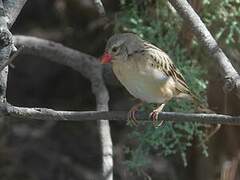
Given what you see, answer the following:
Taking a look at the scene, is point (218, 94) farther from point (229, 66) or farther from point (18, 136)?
point (18, 136)

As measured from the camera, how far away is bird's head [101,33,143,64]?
9.80ft

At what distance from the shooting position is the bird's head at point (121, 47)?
299 centimetres

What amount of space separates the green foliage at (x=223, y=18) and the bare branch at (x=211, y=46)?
1.82 feet

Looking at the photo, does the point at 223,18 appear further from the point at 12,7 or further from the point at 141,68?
the point at 12,7

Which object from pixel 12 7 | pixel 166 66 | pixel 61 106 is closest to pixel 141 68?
pixel 166 66

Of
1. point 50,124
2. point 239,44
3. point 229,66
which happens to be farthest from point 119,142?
point 229,66

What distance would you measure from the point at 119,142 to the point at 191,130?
31.1 inches

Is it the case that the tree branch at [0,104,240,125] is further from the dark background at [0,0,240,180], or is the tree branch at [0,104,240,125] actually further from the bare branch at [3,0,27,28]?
the dark background at [0,0,240,180]

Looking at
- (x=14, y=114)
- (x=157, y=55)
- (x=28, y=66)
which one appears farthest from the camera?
(x=28, y=66)

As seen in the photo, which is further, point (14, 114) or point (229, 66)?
point (229, 66)

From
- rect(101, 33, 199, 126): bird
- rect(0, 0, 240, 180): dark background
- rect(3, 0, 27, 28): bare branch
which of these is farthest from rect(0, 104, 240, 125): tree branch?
rect(0, 0, 240, 180): dark background

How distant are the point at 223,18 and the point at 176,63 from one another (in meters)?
0.35

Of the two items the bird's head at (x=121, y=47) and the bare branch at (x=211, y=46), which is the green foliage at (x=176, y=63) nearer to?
the bird's head at (x=121, y=47)

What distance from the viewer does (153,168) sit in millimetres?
4152
